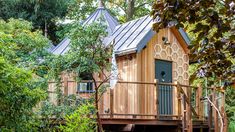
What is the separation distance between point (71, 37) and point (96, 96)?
4.27 ft

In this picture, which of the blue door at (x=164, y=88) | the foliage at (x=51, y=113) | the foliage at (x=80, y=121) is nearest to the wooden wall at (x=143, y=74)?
the blue door at (x=164, y=88)

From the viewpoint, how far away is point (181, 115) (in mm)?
10469

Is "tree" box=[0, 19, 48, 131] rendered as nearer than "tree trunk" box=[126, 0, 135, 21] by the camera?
Yes

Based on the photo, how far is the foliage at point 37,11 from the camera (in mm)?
20094

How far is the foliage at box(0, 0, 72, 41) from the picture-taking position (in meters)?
20.1

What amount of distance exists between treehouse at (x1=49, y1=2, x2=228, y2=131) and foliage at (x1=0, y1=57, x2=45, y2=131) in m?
2.72

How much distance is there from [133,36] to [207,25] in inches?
343

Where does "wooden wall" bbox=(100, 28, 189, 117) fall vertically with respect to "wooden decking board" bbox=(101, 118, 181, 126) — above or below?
above

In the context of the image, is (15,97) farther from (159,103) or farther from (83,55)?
(159,103)

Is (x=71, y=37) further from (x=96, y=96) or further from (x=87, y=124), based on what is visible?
(x=87, y=124)

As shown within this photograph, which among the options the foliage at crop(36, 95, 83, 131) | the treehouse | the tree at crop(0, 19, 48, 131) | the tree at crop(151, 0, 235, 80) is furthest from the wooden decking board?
the tree at crop(151, 0, 235, 80)

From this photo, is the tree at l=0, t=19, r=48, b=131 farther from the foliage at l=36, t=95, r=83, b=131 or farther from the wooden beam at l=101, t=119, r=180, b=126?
the wooden beam at l=101, t=119, r=180, b=126

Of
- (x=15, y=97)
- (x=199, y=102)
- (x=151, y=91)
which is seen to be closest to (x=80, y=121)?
(x=15, y=97)

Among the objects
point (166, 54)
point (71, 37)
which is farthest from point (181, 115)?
point (71, 37)
